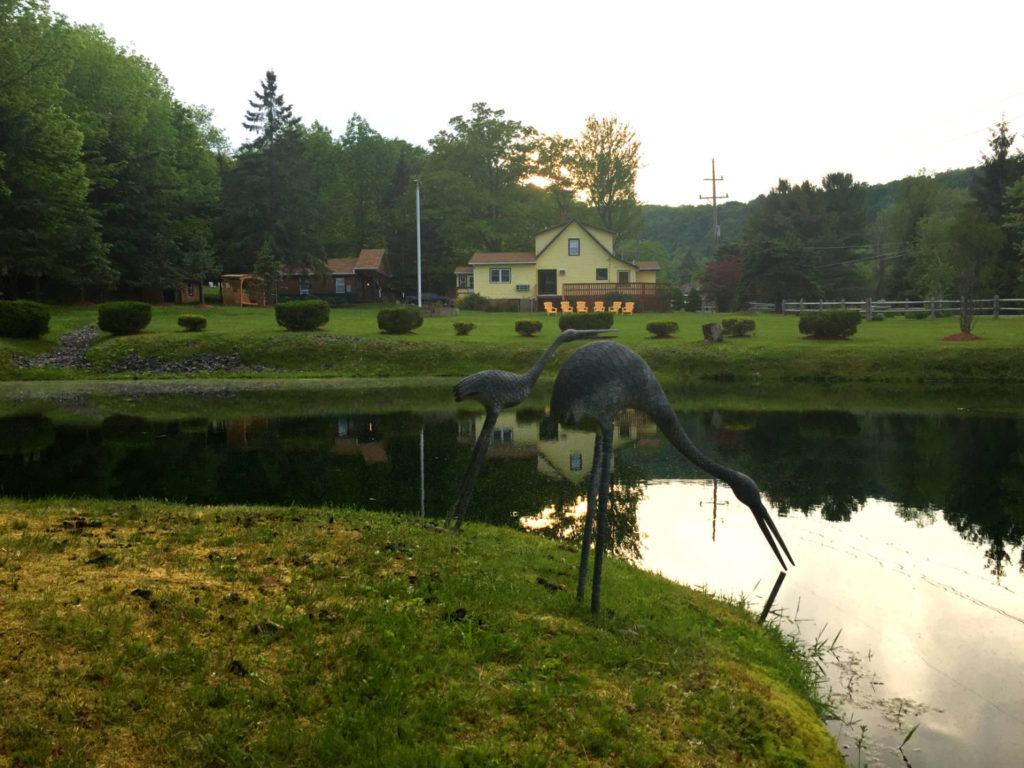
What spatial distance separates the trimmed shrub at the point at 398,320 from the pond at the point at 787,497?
Answer: 47.4ft

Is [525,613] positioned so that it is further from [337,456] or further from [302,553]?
[337,456]

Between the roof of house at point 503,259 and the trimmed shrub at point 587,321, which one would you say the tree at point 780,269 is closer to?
the roof of house at point 503,259

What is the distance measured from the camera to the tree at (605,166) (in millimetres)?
74312

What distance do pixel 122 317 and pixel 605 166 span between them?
174ft

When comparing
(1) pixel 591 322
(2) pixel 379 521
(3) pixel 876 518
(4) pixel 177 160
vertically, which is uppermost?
(4) pixel 177 160

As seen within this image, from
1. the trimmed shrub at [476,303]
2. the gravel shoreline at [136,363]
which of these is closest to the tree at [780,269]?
the trimmed shrub at [476,303]

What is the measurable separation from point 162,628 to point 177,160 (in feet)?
211

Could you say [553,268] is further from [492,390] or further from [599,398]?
[599,398]

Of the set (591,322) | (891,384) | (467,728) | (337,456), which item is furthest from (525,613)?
(591,322)

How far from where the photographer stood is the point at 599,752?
198 inches

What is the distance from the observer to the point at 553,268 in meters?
58.8

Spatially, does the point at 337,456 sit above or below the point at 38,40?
below

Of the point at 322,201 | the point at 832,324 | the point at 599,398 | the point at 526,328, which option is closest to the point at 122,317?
the point at 526,328

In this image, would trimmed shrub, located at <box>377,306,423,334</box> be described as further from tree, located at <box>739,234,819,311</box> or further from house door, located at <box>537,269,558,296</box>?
tree, located at <box>739,234,819,311</box>
